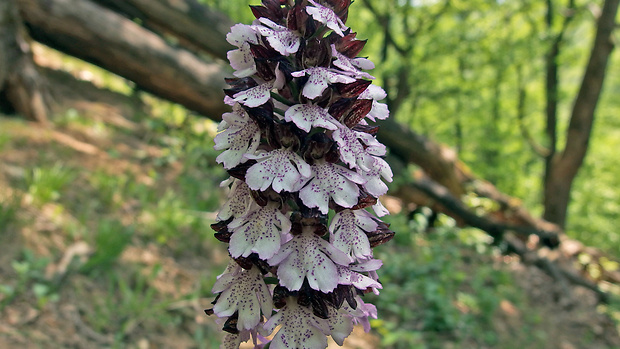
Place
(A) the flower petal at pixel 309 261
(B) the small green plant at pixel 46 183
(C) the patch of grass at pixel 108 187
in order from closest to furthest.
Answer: (A) the flower petal at pixel 309 261 → (B) the small green plant at pixel 46 183 → (C) the patch of grass at pixel 108 187

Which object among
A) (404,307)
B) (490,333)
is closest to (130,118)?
(404,307)

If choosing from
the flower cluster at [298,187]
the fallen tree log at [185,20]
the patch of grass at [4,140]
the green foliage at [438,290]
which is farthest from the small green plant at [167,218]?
the flower cluster at [298,187]

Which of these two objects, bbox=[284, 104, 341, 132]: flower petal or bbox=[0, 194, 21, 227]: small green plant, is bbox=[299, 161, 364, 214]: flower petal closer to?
bbox=[284, 104, 341, 132]: flower petal

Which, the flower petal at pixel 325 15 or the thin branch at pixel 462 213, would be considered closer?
the flower petal at pixel 325 15

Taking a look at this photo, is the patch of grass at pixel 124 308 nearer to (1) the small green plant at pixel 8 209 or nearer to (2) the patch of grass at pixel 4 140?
(1) the small green plant at pixel 8 209

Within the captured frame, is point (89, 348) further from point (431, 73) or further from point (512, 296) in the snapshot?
point (431, 73)

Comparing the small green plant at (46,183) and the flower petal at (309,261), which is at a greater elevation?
the flower petal at (309,261)
